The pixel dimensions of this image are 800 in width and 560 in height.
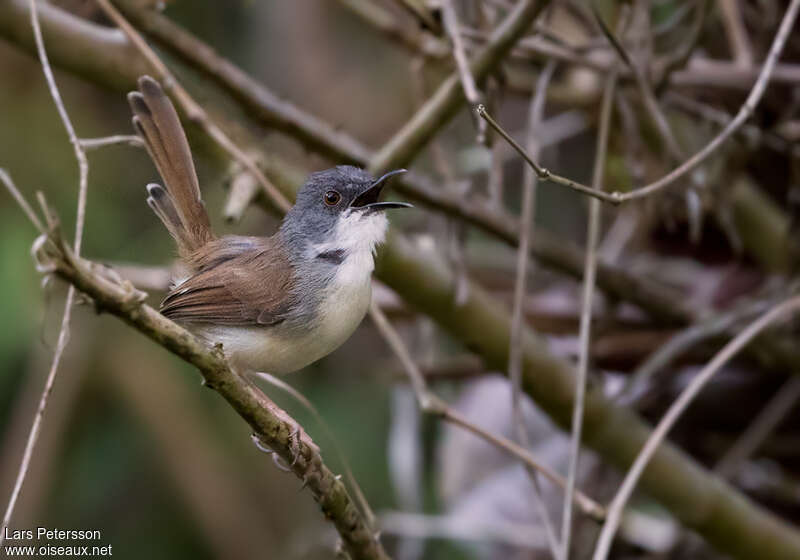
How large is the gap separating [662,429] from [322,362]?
3526 mm

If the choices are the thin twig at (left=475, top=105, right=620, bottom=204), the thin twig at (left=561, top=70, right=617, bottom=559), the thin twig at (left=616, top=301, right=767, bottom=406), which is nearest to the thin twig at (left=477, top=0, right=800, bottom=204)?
the thin twig at (left=475, top=105, right=620, bottom=204)

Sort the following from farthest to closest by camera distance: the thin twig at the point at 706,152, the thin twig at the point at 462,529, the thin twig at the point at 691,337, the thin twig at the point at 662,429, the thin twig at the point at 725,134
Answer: the thin twig at the point at 462,529 < the thin twig at the point at 691,337 < the thin twig at the point at 662,429 < the thin twig at the point at 725,134 < the thin twig at the point at 706,152

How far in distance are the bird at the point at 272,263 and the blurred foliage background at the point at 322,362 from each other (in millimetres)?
726

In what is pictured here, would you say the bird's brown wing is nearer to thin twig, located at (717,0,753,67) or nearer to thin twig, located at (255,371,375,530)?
thin twig, located at (255,371,375,530)

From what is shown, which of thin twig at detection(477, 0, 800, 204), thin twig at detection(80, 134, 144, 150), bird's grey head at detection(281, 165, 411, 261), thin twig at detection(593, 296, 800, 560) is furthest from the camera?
bird's grey head at detection(281, 165, 411, 261)

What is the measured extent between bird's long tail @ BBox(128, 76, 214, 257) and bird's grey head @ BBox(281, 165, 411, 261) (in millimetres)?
264

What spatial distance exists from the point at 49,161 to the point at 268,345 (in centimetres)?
351

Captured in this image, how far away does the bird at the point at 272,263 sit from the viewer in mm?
2457

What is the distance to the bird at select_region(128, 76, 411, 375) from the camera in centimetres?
246

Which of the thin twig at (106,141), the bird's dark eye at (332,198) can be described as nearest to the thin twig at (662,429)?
the bird's dark eye at (332,198)

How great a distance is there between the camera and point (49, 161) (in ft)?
17.9

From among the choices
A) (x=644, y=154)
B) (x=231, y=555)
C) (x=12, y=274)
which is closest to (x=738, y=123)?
(x=644, y=154)

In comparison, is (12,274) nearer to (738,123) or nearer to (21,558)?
(21,558)

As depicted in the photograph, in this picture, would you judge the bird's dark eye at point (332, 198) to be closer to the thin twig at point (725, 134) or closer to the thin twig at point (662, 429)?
the thin twig at point (725, 134)
